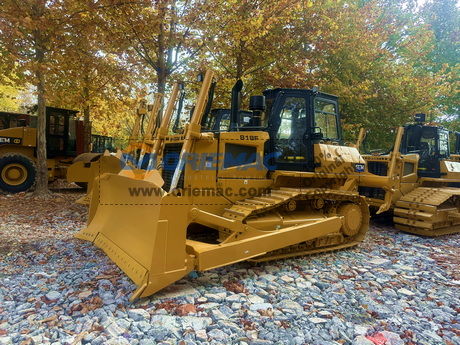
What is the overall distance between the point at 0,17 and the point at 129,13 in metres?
3.12

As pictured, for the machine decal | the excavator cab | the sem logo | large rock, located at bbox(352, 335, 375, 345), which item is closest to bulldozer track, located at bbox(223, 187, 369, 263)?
the sem logo

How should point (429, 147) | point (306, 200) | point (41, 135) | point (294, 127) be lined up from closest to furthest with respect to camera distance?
point (294, 127), point (306, 200), point (429, 147), point (41, 135)

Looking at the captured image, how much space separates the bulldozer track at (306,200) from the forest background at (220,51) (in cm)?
608

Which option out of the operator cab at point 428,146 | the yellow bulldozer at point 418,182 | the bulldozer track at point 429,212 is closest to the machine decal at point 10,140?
the yellow bulldozer at point 418,182

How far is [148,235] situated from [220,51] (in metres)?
8.79

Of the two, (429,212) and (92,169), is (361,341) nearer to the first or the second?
(429,212)

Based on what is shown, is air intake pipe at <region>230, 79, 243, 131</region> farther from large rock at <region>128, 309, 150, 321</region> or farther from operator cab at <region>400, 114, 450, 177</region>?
operator cab at <region>400, 114, 450, 177</region>

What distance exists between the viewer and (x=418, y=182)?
29.1 ft

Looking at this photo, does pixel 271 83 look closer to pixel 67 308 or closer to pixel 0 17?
pixel 0 17

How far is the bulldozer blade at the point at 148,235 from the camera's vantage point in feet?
11.4

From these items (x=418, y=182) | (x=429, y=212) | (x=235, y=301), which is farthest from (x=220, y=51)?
(x=235, y=301)

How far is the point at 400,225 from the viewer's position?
7.78 metres

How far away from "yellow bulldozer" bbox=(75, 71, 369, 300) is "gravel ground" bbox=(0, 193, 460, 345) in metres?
0.32

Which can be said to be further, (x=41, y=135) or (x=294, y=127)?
(x=41, y=135)
